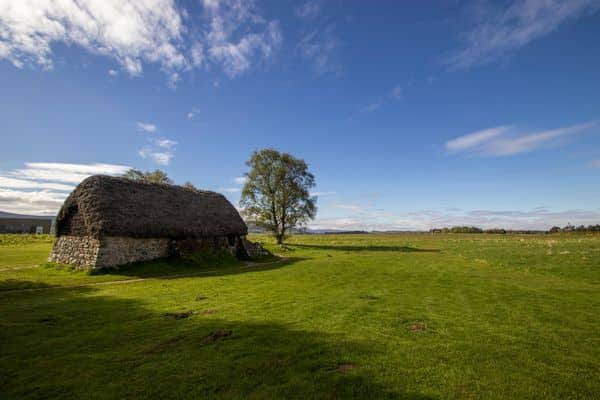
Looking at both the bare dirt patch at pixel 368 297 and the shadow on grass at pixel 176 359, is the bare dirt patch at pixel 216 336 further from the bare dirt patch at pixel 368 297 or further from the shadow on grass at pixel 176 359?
the bare dirt patch at pixel 368 297

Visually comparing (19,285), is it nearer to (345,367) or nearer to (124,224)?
(124,224)

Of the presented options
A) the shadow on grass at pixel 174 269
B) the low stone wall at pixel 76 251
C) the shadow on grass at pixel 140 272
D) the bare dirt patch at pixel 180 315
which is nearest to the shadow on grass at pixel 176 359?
the bare dirt patch at pixel 180 315

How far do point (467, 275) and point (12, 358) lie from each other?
2038 cm

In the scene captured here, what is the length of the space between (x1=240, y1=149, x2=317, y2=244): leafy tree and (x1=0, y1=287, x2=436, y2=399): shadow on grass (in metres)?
42.4

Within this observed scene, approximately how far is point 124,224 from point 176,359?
17799 mm

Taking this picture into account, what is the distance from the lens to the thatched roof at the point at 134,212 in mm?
20688

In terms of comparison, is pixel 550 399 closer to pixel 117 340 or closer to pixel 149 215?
pixel 117 340

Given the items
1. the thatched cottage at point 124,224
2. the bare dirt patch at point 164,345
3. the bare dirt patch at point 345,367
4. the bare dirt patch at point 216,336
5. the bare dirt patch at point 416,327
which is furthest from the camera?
the thatched cottage at point 124,224

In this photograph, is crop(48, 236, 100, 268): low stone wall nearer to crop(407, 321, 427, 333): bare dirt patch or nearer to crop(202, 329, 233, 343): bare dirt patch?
crop(202, 329, 233, 343): bare dirt patch

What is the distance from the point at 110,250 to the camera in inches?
786

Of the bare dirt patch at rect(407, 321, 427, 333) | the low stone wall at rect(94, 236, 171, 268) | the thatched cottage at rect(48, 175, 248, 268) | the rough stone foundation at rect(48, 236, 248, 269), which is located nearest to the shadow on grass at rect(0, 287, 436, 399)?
the bare dirt patch at rect(407, 321, 427, 333)

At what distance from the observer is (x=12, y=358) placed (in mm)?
6262

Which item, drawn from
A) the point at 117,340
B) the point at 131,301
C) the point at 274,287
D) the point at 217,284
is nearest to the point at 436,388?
the point at 117,340

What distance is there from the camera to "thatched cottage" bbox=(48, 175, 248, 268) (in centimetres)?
2014
